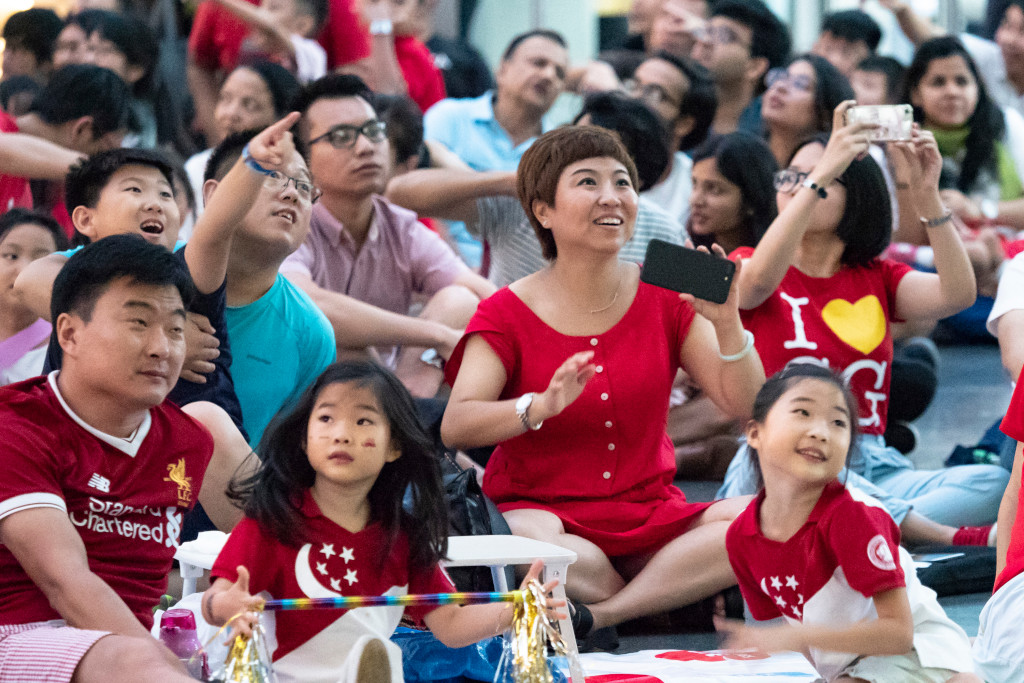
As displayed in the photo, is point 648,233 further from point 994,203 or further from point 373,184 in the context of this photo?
point 994,203

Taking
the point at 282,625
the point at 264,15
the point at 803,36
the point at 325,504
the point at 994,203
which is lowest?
the point at 282,625

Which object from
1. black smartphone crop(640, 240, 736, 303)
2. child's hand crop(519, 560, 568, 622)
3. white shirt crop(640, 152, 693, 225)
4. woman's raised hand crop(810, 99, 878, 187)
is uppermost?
white shirt crop(640, 152, 693, 225)

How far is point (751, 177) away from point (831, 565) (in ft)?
5.62

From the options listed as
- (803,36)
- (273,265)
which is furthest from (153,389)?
(803,36)

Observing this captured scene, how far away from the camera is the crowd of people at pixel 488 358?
6.66ft

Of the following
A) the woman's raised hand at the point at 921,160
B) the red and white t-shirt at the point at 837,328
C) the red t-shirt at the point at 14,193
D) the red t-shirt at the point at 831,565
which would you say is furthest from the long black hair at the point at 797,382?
the red t-shirt at the point at 14,193

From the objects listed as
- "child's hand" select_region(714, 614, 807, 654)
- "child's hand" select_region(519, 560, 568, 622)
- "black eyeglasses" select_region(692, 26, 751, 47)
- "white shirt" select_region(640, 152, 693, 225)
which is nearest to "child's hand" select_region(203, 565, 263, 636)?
"child's hand" select_region(519, 560, 568, 622)

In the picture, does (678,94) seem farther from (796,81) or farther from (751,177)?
(751,177)

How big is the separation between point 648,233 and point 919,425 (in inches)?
62.6

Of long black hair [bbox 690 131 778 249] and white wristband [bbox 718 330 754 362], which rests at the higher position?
long black hair [bbox 690 131 778 249]

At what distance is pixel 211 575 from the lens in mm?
1978

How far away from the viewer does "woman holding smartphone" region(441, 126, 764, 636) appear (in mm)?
2766

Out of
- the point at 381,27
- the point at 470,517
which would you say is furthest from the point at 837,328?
the point at 381,27

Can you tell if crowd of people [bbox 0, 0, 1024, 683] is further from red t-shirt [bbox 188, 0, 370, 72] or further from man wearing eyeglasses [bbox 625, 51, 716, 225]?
red t-shirt [bbox 188, 0, 370, 72]
